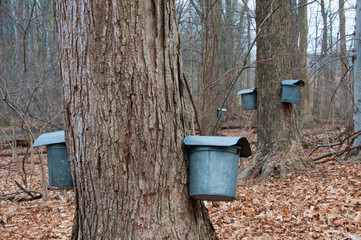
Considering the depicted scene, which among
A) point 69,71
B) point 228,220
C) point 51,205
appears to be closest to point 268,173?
point 228,220

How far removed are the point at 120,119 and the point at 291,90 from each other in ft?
13.9

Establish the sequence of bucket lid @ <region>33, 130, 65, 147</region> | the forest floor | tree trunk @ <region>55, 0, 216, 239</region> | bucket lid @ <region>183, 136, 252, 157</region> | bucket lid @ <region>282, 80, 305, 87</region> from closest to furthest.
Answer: tree trunk @ <region>55, 0, 216, 239</region>
bucket lid @ <region>183, 136, 252, 157</region>
bucket lid @ <region>33, 130, 65, 147</region>
the forest floor
bucket lid @ <region>282, 80, 305, 87</region>

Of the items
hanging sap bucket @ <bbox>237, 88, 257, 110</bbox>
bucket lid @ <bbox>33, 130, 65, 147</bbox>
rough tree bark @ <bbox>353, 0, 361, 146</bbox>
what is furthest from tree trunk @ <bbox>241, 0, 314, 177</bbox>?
bucket lid @ <bbox>33, 130, 65, 147</bbox>

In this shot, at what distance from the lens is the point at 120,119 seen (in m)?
1.96

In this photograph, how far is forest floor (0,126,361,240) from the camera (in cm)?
343

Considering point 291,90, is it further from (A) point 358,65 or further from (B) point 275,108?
(A) point 358,65

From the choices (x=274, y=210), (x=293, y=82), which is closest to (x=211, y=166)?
(x=274, y=210)

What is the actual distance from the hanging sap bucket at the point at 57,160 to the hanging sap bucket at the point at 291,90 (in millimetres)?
4133

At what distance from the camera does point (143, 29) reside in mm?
2012

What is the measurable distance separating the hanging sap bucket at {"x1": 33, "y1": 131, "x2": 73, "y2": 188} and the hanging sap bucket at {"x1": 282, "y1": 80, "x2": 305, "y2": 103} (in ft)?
13.6

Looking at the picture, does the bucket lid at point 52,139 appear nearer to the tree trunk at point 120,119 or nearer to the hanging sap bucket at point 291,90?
the tree trunk at point 120,119

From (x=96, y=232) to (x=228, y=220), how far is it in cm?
234

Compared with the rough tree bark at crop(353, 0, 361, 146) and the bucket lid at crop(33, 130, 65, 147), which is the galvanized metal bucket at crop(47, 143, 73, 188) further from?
the rough tree bark at crop(353, 0, 361, 146)

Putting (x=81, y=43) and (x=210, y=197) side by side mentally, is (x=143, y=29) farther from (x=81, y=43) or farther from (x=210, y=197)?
(x=210, y=197)
